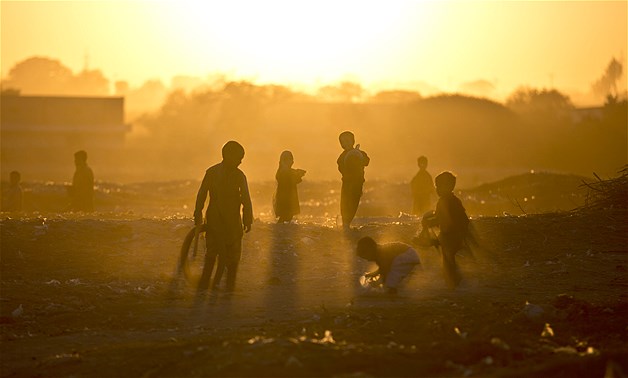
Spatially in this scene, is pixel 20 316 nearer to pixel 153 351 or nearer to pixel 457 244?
pixel 153 351

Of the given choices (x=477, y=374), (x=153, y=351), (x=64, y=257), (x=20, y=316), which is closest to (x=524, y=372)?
(x=477, y=374)

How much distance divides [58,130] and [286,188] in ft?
188

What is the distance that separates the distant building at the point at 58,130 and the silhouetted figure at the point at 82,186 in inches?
1800

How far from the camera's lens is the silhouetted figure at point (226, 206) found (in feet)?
45.7

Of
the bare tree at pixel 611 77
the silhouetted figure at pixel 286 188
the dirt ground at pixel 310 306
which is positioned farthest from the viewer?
the bare tree at pixel 611 77

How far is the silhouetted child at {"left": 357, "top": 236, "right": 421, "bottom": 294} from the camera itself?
13680 millimetres

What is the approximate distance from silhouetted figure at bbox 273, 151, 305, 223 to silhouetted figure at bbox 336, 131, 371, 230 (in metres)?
1.03

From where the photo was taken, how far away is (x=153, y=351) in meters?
10.4

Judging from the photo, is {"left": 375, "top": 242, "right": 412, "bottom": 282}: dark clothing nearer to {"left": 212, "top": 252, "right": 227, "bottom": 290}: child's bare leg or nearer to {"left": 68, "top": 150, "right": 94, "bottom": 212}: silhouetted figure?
{"left": 212, "top": 252, "right": 227, "bottom": 290}: child's bare leg

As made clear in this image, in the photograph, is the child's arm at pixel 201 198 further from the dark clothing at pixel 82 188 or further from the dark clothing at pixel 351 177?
the dark clothing at pixel 82 188

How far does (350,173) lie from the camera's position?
18.7 meters

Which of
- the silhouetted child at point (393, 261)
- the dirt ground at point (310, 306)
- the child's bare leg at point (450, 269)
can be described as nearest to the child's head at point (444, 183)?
the child's bare leg at point (450, 269)

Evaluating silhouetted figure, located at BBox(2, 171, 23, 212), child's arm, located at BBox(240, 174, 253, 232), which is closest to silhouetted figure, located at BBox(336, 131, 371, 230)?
child's arm, located at BBox(240, 174, 253, 232)

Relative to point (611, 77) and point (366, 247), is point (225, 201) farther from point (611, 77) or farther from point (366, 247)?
point (611, 77)
